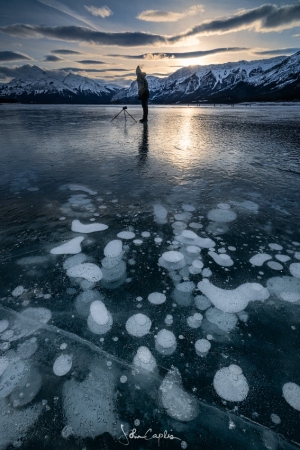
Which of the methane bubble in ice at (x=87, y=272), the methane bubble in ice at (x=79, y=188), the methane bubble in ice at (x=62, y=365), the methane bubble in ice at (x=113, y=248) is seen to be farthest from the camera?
the methane bubble in ice at (x=79, y=188)

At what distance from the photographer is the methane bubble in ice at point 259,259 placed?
8.22 ft

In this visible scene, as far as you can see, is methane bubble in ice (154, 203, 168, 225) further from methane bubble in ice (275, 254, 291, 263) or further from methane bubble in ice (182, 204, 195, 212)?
methane bubble in ice (275, 254, 291, 263)

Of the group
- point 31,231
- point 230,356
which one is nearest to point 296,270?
point 230,356

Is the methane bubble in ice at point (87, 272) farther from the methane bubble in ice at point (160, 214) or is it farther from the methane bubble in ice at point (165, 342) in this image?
the methane bubble in ice at point (160, 214)

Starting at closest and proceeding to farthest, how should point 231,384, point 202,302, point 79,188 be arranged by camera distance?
point 231,384 < point 202,302 < point 79,188

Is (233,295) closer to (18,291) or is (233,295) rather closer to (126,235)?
(126,235)

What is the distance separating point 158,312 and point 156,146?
7434mm

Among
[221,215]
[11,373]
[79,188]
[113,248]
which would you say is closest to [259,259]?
[221,215]

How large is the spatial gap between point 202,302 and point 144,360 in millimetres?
736

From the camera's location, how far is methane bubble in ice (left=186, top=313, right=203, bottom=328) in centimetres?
184

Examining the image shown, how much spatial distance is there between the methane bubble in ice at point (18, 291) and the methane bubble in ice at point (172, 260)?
1388 millimetres

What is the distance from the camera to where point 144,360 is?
1.60m

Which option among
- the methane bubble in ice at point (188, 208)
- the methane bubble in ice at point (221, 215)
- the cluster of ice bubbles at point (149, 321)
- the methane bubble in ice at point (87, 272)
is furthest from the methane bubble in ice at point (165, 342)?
the methane bubble in ice at point (188, 208)

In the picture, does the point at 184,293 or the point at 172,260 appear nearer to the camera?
the point at 184,293
